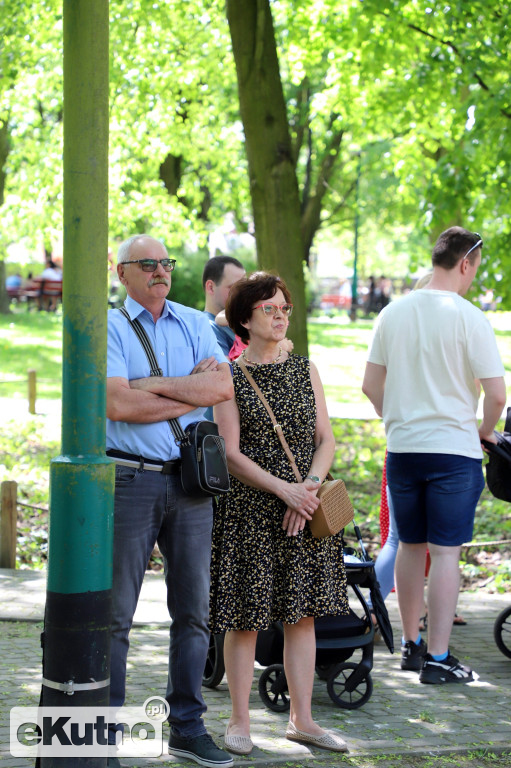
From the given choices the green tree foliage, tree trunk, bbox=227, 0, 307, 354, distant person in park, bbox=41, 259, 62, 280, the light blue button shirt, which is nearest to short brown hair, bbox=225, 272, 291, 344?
the light blue button shirt

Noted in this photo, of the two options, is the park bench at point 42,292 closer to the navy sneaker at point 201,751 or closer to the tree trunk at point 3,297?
the tree trunk at point 3,297

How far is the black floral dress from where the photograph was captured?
484 cm

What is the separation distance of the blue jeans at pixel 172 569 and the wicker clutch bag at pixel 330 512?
496 millimetres

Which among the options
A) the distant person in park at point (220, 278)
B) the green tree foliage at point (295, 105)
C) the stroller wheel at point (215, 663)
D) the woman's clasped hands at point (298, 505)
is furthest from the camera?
the green tree foliage at point (295, 105)

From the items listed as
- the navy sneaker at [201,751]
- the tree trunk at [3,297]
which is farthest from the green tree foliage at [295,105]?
the navy sneaker at [201,751]

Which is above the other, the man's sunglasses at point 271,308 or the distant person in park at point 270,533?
the man's sunglasses at point 271,308

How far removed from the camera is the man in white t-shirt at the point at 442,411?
5906 mm

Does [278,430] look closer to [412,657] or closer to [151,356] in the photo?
[151,356]

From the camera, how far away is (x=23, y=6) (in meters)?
15.2

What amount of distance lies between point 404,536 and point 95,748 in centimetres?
299

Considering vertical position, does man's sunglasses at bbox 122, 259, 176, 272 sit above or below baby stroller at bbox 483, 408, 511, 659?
above

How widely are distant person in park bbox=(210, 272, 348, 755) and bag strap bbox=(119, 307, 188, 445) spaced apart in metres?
0.31

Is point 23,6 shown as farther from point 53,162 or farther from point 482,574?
point 482,574

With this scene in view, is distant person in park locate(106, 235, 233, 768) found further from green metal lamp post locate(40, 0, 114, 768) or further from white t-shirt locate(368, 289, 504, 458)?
white t-shirt locate(368, 289, 504, 458)
